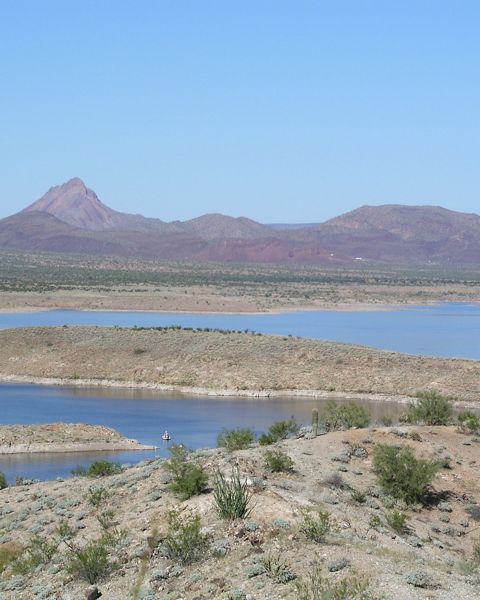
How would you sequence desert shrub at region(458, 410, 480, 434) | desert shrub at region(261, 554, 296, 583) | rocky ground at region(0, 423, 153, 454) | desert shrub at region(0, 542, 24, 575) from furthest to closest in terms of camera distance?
rocky ground at region(0, 423, 153, 454)
desert shrub at region(458, 410, 480, 434)
desert shrub at region(0, 542, 24, 575)
desert shrub at region(261, 554, 296, 583)

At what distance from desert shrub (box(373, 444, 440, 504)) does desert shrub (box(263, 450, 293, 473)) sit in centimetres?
169

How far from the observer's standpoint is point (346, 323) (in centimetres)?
9006

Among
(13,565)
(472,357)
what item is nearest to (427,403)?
(13,565)

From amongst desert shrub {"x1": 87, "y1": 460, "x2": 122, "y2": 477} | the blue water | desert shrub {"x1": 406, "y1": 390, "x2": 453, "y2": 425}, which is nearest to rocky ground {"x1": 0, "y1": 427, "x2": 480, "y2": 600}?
desert shrub {"x1": 87, "y1": 460, "x2": 122, "y2": 477}

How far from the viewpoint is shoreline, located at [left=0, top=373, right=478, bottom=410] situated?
170ft

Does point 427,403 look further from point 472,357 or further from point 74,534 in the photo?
point 472,357

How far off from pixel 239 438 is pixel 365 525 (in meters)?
8.41

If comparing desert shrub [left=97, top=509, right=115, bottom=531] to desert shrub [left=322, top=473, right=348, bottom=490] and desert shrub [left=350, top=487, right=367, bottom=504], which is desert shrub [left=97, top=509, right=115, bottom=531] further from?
desert shrub [left=350, top=487, right=367, bottom=504]

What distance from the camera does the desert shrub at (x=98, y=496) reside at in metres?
20.0

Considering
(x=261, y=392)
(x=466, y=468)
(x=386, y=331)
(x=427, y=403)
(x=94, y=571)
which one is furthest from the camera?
(x=386, y=331)

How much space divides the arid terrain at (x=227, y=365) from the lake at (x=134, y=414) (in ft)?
7.19

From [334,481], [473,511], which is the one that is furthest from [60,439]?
[473,511]

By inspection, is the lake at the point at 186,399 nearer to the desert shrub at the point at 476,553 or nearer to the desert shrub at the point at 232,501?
the desert shrub at the point at 232,501

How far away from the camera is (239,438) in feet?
83.7
